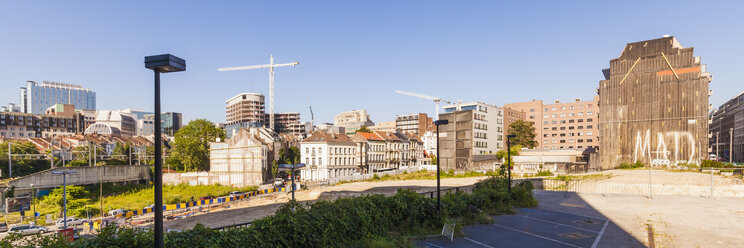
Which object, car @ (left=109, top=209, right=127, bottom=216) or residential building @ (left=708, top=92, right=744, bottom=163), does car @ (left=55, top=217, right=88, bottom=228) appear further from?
residential building @ (left=708, top=92, right=744, bottom=163)

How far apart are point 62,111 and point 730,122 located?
27759cm

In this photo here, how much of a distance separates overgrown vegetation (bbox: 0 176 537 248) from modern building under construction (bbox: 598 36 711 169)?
5561cm

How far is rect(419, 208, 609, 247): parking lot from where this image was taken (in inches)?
667

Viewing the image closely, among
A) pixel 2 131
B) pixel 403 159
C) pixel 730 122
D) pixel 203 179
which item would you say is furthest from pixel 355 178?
pixel 730 122

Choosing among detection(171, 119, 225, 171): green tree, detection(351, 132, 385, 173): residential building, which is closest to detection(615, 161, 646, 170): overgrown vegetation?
detection(351, 132, 385, 173): residential building

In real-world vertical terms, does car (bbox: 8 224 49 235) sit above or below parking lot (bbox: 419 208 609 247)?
below

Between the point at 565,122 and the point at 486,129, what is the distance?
61.4 meters

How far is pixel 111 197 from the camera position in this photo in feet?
188

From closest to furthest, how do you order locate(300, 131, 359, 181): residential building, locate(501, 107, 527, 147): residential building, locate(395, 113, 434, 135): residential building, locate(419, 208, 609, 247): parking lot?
locate(419, 208, 609, 247): parking lot → locate(300, 131, 359, 181): residential building → locate(501, 107, 527, 147): residential building → locate(395, 113, 434, 135): residential building

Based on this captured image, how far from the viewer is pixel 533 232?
19156mm

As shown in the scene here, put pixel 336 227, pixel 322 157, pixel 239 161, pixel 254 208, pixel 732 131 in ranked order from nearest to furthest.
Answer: pixel 336 227
pixel 254 208
pixel 239 161
pixel 322 157
pixel 732 131

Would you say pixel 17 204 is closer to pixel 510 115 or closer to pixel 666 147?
pixel 666 147

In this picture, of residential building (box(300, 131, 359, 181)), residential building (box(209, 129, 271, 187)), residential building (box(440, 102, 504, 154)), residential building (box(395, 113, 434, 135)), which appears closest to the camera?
residential building (box(209, 129, 271, 187))

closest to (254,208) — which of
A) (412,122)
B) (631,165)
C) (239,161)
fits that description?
(239,161)
